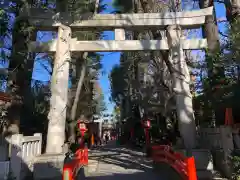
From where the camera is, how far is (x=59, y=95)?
920cm

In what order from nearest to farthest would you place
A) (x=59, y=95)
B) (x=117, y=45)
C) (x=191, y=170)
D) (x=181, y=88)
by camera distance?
(x=191, y=170) < (x=59, y=95) < (x=181, y=88) < (x=117, y=45)

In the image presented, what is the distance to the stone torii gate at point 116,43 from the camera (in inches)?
360

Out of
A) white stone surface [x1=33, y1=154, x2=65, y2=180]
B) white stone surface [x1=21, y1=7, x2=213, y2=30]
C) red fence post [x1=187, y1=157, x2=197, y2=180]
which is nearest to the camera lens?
red fence post [x1=187, y1=157, x2=197, y2=180]

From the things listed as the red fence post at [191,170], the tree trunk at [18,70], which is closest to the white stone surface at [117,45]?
the tree trunk at [18,70]

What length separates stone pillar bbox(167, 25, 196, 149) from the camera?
889 cm

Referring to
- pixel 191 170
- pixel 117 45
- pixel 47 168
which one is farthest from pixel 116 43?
pixel 191 170

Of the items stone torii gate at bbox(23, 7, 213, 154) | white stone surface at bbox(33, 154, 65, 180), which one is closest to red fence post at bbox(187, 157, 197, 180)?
stone torii gate at bbox(23, 7, 213, 154)

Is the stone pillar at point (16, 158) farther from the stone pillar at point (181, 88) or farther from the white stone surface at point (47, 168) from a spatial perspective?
the stone pillar at point (181, 88)

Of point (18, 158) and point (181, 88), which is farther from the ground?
point (181, 88)

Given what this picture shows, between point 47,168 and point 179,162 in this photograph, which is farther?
point 47,168

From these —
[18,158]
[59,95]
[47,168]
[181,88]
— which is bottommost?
[47,168]

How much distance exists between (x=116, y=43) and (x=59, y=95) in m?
2.84

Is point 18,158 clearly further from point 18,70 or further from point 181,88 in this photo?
point 181,88

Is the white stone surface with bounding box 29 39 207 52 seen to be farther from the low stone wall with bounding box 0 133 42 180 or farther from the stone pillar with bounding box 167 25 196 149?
the low stone wall with bounding box 0 133 42 180
